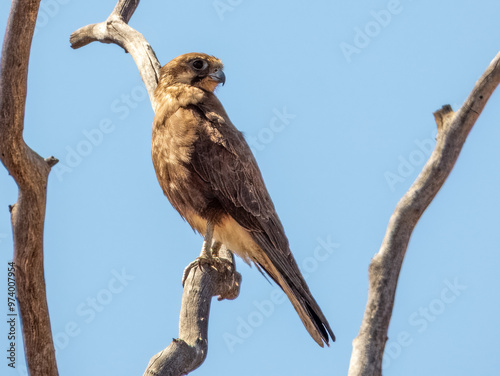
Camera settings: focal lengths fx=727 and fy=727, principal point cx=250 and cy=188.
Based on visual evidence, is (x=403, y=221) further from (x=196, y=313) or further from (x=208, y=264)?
(x=208, y=264)

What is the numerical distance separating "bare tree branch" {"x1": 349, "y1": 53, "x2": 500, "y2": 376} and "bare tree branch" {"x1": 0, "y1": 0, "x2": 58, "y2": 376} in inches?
58.5

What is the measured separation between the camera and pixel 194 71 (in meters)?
4.92

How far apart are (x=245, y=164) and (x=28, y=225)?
165cm

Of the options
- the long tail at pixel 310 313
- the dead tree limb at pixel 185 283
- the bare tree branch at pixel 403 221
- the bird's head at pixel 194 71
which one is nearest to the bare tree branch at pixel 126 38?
the dead tree limb at pixel 185 283

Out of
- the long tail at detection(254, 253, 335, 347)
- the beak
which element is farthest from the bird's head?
the long tail at detection(254, 253, 335, 347)

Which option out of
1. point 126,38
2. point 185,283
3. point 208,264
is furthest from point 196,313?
point 126,38

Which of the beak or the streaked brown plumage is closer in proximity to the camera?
the streaked brown plumage

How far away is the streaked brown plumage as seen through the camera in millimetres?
4500

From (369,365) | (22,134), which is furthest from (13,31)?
(369,365)

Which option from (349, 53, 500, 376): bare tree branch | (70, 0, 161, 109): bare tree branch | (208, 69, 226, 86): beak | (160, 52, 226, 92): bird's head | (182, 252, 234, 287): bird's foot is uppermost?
(70, 0, 161, 109): bare tree branch

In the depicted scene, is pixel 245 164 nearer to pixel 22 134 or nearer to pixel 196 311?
pixel 196 311

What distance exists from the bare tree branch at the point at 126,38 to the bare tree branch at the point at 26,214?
1.55 meters

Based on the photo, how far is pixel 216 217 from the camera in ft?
15.0

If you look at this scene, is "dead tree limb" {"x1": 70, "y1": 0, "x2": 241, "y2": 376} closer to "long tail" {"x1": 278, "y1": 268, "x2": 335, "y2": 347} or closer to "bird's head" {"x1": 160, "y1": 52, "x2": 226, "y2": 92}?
"bird's head" {"x1": 160, "y1": 52, "x2": 226, "y2": 92}
